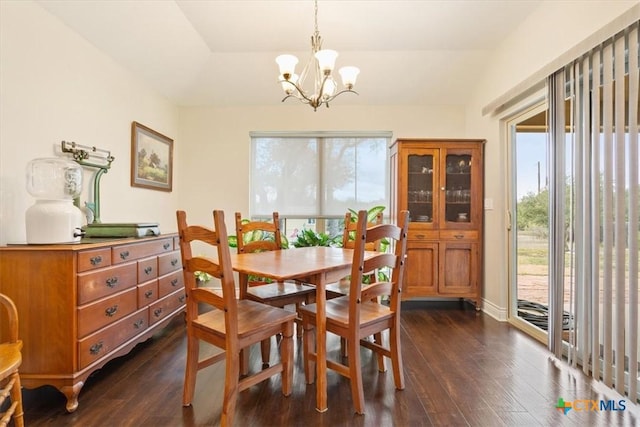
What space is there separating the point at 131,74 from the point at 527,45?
3.71 meters

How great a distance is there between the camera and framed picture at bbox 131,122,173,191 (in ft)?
10.7

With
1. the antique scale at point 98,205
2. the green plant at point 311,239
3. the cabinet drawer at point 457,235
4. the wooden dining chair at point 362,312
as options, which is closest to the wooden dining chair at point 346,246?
the wooden dining chair at point 362,312

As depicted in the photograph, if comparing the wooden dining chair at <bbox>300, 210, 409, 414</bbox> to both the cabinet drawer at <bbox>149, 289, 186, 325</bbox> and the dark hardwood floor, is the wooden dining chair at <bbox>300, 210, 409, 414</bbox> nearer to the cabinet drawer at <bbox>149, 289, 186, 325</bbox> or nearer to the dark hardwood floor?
the dark hardwood floor

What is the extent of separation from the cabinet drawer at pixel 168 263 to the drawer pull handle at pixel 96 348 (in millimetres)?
771

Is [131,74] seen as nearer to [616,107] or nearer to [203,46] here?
[203,46]

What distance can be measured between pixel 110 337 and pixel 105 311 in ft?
0.60

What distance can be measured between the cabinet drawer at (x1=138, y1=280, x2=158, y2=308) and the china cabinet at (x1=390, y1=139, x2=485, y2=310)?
249cm

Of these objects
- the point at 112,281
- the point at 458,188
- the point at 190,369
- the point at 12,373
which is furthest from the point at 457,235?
the point at 12,373

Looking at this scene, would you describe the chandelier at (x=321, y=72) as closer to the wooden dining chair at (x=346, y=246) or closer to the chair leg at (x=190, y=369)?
the wooden dining chair at (x=346, y=246)

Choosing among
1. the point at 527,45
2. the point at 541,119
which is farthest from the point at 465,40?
the point at 541,119

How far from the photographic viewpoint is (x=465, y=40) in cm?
329

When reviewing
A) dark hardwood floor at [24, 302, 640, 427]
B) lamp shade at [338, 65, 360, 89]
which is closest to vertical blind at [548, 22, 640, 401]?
dark hardwood floor at [24, 302, 640, 427]

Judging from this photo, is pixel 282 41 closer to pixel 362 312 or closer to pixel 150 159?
pixel 150 159

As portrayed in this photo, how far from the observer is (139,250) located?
240 cm
